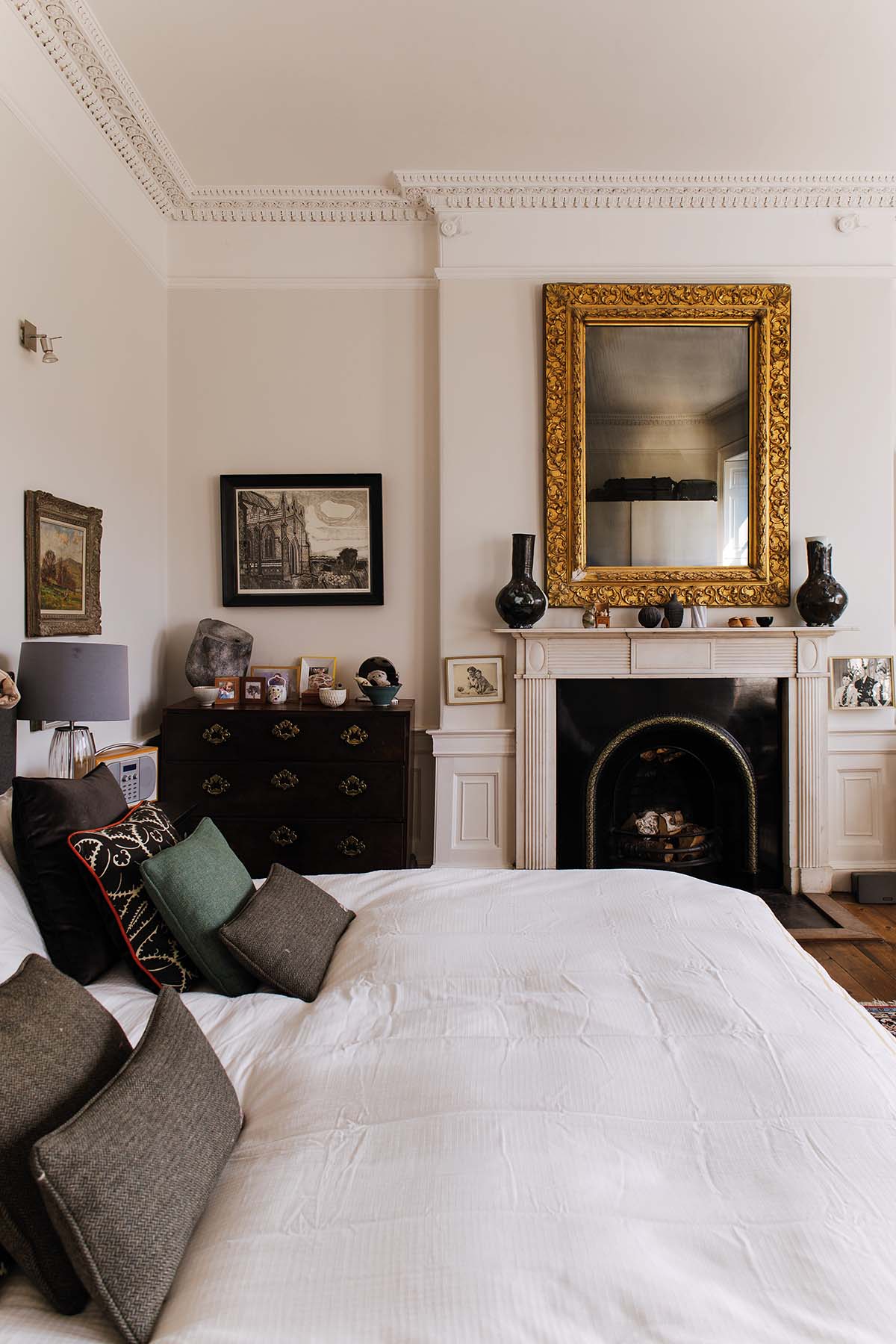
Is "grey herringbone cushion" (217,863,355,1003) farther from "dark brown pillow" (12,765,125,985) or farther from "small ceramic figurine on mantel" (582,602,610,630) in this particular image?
"small ceramic figurine on mantel" (582,602,610,630)

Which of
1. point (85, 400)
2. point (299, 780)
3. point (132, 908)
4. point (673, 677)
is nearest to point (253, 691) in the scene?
point (299, 780)

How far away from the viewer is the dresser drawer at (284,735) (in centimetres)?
378

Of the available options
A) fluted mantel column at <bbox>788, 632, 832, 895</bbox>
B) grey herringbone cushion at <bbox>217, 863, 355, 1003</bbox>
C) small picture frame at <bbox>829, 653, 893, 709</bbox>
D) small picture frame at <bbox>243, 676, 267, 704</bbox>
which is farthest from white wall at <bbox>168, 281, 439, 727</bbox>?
grey herringbone cushion at <bbox>217, 863, 355, 1003</bbox>

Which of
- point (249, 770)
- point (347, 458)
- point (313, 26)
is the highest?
point (313, 26)

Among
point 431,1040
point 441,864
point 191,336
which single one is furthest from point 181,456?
point 431,1040

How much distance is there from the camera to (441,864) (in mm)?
4148

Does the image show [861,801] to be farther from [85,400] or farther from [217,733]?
[85,400]

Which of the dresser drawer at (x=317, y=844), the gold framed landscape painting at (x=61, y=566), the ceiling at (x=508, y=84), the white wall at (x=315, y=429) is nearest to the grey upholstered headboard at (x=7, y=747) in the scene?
the gold framed landscape painting at (x=61, y=566)

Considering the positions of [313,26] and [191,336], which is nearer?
[313,26]

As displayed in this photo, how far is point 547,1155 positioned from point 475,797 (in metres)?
2.96

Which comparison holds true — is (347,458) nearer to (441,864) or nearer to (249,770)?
(249,770)

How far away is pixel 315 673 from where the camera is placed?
4.25m

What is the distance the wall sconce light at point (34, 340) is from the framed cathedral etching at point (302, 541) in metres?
1.40

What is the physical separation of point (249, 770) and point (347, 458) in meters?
1.65
